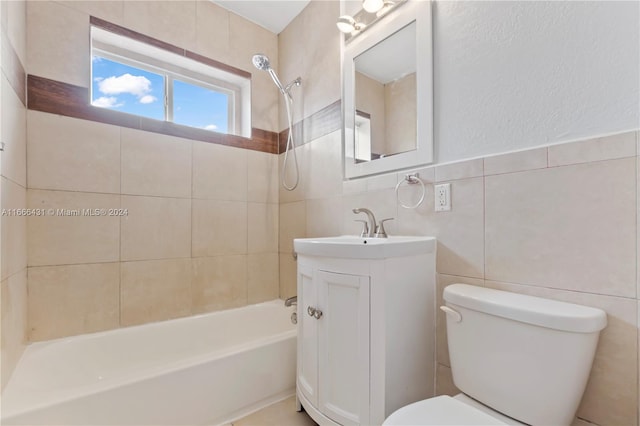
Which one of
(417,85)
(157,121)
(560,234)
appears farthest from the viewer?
(157,121)

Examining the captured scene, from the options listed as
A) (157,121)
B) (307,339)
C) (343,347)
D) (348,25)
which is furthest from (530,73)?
(157,121)

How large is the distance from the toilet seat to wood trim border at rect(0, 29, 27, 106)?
191 centimetres

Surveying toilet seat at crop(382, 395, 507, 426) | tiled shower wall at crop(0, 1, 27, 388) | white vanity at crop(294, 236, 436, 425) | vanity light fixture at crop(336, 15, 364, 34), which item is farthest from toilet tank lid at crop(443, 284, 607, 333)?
tiled shower wall at crop(0, 1, 27, 388)

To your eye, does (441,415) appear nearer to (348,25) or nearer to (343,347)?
(343,347)

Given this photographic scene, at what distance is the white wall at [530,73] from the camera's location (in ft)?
2.77

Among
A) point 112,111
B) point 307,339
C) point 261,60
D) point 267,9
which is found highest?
point 267,9

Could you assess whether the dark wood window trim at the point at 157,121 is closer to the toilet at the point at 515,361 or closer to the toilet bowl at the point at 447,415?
the toilet at the point at 515,361

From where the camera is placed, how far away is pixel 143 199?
1.77 metres

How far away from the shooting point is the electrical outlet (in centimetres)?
123

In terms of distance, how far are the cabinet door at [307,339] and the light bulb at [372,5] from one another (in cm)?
141

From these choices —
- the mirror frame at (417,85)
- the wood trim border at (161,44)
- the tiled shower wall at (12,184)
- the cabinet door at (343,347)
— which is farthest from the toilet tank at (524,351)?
the wood trim border at (161,44)

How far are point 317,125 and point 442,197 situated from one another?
1.08m

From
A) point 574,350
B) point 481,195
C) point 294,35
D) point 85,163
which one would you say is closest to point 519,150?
point 481,195

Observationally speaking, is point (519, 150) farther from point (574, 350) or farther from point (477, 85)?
point (574, 350)
